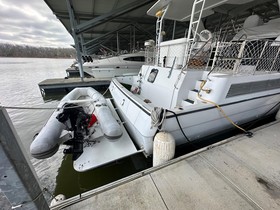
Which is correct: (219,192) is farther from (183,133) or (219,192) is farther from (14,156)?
(14,156)

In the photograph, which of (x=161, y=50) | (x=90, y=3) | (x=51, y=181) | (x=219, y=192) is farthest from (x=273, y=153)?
(x=90, y=3)

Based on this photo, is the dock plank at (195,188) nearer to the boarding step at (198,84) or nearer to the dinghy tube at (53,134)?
the dinghy tube at (53,134)

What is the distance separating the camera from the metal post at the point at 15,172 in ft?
2.42

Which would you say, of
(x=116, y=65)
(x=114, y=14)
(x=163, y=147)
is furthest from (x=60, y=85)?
(x=163, y=147)

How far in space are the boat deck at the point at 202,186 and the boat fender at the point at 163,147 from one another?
0.32 ft

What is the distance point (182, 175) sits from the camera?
1562 millimetres

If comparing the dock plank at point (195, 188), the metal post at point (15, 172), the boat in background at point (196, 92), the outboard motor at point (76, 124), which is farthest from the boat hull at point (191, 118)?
the metal post at point (15, 172)

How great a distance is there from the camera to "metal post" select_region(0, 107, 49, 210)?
2.42 feet

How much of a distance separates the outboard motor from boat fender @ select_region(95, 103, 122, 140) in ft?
1.00

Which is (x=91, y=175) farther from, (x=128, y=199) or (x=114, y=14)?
(x=114, y=14)

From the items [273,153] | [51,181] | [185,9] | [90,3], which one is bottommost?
[51,181]

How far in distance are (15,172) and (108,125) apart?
5.00ft

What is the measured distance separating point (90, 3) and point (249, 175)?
764 cm

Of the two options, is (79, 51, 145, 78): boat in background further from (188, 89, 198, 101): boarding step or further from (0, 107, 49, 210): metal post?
(0, 107, 49, 210): metal post
